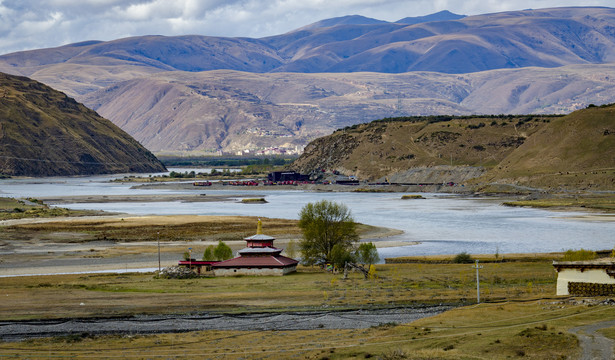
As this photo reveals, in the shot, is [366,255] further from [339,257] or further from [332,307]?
[332,307]

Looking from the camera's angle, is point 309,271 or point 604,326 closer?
point 604,326

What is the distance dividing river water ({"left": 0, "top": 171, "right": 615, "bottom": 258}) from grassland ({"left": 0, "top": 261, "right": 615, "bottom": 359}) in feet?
68.2

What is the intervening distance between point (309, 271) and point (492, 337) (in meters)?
29.0

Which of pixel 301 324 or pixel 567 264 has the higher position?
pixel 567 264

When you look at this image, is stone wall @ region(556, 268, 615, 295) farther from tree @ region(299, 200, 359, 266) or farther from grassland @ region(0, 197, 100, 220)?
grassland @ region(0, 197, 100, 220)

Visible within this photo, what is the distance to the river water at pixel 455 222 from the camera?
8175 centimetres

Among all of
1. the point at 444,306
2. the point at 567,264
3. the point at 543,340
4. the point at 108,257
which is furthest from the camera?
the point at 108,257

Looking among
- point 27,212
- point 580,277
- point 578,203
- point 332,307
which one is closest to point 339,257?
point 332,307

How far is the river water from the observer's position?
8175cm

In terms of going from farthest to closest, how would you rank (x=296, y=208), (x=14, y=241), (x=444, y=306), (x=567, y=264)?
(x=296, y=208) < (x=14, y=241) < (x=444, y=306) < (x=567, y=264)

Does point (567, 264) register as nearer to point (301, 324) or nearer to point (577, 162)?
point (301, 324)

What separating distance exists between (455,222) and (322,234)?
51.8 meters

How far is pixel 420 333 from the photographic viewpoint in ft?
112

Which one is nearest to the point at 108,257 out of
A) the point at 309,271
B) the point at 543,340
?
the point at 309,271
